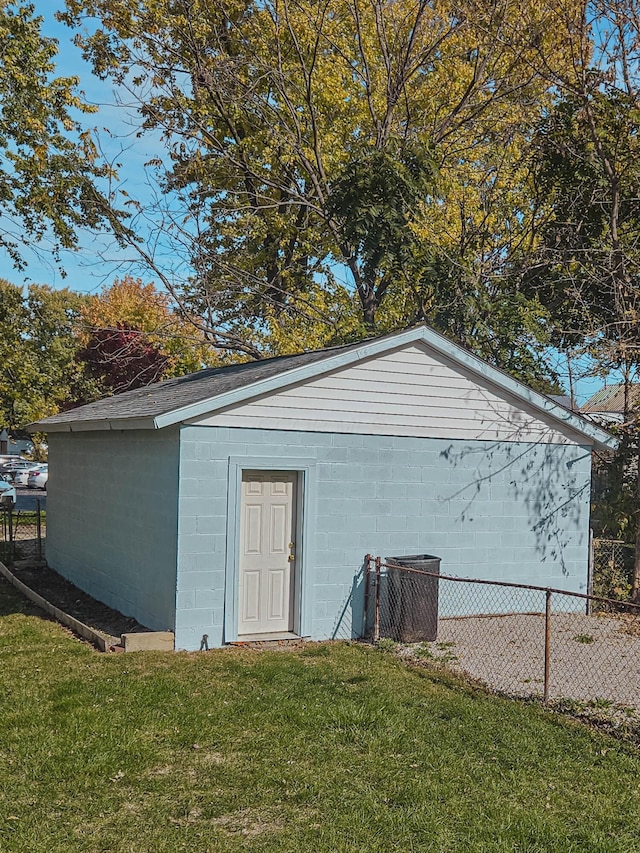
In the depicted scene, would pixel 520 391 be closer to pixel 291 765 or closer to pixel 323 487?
pixel 323 487

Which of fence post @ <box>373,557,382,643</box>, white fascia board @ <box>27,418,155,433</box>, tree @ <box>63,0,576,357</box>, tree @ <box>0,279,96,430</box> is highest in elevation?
tree @ <box>63,0,576,357</box>

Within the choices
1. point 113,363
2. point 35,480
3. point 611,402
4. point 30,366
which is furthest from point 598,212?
point 35,480

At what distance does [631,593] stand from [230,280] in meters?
13.4

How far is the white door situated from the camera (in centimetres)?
998

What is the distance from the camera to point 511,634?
1070 centimetres

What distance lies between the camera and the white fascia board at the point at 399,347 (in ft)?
30.7

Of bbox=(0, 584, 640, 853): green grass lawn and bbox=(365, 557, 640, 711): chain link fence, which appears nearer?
bbox=(0, 584, 640, 853): green grass lawn

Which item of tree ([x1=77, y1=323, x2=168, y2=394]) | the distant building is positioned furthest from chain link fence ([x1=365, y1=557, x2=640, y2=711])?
tree ([x1=77, y1=323, x2=168, y2=394])

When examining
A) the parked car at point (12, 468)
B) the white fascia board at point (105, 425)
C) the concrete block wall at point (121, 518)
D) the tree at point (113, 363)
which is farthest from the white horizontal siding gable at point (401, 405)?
the parked car at point (12, 468)

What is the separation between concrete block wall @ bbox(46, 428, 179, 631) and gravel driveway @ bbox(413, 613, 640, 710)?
3.49 metres

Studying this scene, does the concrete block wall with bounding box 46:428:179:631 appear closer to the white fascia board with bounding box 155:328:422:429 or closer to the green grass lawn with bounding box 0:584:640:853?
the white fascia board with bounding box 155:328:422:429

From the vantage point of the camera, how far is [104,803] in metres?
5.17

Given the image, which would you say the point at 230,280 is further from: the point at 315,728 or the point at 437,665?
the point at 315,728

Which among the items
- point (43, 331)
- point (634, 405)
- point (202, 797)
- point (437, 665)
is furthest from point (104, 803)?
point (43, 331)
